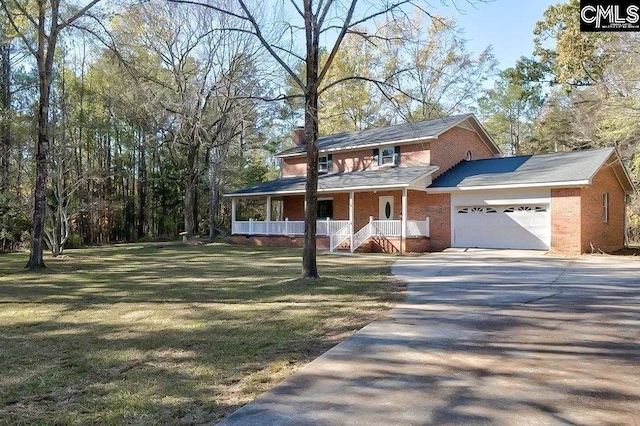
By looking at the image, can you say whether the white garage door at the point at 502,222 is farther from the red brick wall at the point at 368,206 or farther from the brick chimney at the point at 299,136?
the brick chimney at the point at 299,136

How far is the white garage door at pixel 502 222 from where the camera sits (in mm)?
17578

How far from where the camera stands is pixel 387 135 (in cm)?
2330

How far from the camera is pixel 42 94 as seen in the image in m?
13.7

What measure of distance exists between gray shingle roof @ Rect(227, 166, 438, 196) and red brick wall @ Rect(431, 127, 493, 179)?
1120 millimetres

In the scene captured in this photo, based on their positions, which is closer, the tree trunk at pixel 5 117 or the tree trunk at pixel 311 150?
A: the tree trunk at pixel 311 150

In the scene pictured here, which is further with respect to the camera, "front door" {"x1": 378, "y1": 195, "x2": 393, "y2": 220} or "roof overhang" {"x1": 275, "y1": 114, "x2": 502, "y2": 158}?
"front door" {"x1": 378, "y1": 195, "x2": 393, "y2": 220}

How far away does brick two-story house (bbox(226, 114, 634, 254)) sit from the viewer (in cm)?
1720

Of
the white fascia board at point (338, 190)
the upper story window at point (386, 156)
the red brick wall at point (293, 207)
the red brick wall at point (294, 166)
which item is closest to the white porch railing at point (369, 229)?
the white fascia board at point (338, 190)

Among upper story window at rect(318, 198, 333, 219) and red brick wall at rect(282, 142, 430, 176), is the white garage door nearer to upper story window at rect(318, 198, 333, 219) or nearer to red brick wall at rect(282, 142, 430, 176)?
red brick wall at rect(282, 142, 430, 176)

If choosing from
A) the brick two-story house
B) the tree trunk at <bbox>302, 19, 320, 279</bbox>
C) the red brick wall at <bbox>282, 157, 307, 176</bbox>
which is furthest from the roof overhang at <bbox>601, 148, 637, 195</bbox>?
the red brick wall at <bbox>282, 157, 307, 176</bbox>

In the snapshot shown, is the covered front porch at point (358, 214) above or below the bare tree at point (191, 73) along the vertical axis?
below

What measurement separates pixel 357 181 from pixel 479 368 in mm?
16995

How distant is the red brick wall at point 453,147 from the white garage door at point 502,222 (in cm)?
258

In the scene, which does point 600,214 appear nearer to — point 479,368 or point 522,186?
point 522,186
